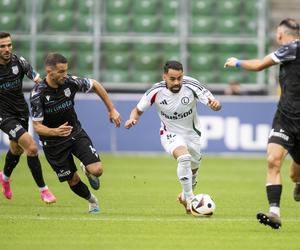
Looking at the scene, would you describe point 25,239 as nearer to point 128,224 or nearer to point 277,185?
point 128,224

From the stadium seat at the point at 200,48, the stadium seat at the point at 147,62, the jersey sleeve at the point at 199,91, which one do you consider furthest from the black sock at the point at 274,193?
the stadium seat at the point at 200,48

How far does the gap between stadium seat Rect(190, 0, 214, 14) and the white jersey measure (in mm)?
16266

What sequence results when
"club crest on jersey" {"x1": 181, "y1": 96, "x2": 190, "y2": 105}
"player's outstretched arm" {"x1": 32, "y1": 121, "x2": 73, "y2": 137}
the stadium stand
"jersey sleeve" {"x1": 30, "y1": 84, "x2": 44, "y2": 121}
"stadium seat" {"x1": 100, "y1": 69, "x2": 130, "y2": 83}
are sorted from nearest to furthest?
1. "player's outstretched arm" {"x1": 32, "y1": 121, "x2": 73, "y2": 137}
2. "jersey sleeve" {"x1": 30, "y1": 84, "x2": 44, "y2": 121}
3. "club crest on jersey" {"x1": 181, "y1": 96, "x2": 190, "y2": 105}
4. "stadium seat" {"x1": 100, "y1": 69, "x2": 130, "y2": 83}
5. the stadium stand

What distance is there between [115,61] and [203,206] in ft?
53.7

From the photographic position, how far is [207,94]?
1239 cm

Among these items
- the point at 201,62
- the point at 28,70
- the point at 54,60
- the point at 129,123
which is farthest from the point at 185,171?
the point at 201,62

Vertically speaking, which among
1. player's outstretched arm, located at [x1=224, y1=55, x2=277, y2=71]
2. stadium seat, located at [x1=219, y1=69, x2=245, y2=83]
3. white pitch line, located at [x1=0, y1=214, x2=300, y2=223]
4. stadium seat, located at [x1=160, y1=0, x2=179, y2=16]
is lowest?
stadium seat, located at [x1=219, y1=69, x2=245, y2=83]

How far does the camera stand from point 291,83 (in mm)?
10688

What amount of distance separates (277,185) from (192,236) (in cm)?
121

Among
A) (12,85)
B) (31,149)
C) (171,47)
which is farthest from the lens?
(171,47)

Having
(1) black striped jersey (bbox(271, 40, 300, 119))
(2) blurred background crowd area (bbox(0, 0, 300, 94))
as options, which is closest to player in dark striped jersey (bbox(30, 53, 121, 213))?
(1) black striped jersey (bbox(271, 40, 300, 119))

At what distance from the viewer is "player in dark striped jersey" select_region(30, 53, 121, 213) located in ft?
39.6

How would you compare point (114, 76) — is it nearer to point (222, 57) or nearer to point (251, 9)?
point (222, 57)

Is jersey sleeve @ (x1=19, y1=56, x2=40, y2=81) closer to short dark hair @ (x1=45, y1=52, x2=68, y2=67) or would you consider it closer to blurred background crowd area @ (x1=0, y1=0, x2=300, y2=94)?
short dark hair @ (x1=45, y1=52, x2=68, y2=67)
